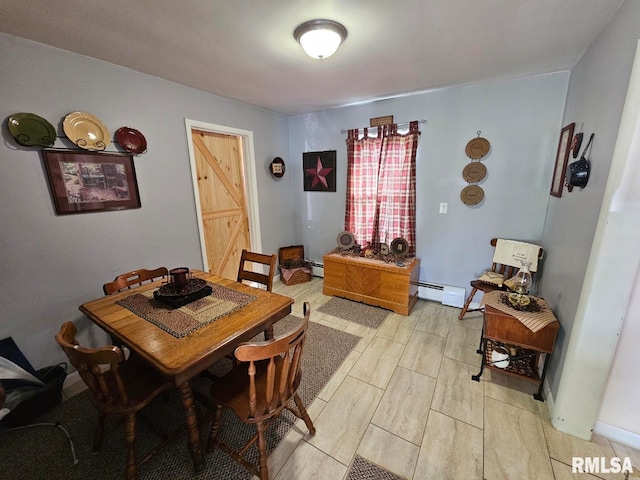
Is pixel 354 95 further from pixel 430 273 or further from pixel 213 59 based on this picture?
pixel 430 273

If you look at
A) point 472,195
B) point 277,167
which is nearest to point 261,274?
point 277,167

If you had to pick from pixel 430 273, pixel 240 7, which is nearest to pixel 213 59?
pixel 240 7

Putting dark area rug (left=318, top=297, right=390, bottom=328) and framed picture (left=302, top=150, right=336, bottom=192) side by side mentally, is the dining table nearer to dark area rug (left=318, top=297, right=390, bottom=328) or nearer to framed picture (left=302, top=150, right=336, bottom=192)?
dark area rug (left=318, top=297, right=390, bottom=328)

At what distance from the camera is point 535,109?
2.34 metres

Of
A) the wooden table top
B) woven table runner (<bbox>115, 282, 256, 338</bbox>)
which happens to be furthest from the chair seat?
woven table runner (<bbox>115, 282, 256, 338</bbox>)

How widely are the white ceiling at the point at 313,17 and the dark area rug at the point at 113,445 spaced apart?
7.67ft

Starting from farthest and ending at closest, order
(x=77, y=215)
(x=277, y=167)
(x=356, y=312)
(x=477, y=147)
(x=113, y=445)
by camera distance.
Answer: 1. (x=277, y=167)
2. (x=356, y=312)
3. (x=477, y=147)
4. (x=77, y=215)
5. (x=113, y=445)

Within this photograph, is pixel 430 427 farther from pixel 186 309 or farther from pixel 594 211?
pixel 186 309

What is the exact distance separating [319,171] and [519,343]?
9.53ft

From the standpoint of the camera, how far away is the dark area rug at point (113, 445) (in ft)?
4.37

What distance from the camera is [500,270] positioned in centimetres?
264

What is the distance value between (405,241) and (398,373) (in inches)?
59.2

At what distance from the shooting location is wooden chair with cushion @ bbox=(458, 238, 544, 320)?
2.36 m

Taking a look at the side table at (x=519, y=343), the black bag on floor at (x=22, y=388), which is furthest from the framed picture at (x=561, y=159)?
the black bag on floor at (x=22, y=388)
